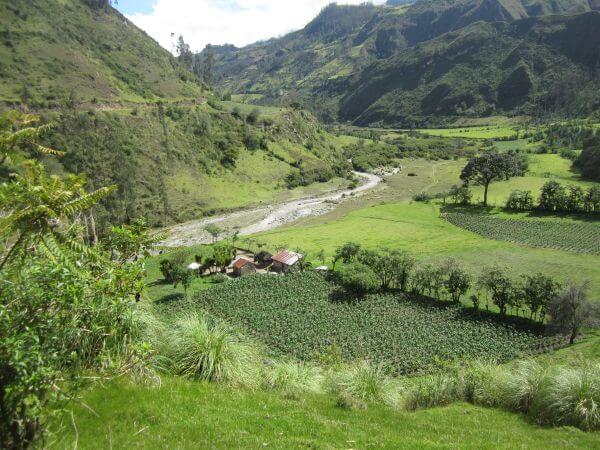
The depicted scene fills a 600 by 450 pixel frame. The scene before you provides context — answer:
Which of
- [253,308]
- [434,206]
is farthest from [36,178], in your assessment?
[434,206]

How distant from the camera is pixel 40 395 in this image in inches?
223

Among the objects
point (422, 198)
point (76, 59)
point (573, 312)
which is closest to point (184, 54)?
point (76, 59)

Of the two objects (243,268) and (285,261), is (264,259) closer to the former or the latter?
(243,268)

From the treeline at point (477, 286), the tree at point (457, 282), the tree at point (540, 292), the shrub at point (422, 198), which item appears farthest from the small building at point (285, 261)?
the shrub at point (422, 198)

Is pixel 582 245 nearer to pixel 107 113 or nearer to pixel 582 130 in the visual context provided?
pixel 107 113

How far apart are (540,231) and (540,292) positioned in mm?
35113

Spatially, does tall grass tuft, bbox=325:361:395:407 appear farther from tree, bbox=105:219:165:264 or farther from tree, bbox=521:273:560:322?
tree, bbox=521:273:560:322

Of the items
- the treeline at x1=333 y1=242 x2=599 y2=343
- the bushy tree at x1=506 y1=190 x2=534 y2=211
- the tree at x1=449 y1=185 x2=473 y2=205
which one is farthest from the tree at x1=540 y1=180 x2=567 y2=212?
the treeline at x1=333 y1=242 x2=599 y2=343

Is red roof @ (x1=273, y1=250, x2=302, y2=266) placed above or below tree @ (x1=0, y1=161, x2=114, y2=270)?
below

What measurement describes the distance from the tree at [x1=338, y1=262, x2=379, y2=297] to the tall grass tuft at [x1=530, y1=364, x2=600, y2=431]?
1191 inches

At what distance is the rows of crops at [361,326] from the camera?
105ft

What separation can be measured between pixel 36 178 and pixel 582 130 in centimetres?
18920

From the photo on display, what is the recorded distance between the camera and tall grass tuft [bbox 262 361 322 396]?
1347cm

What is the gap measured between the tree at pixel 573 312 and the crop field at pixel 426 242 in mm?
8971
